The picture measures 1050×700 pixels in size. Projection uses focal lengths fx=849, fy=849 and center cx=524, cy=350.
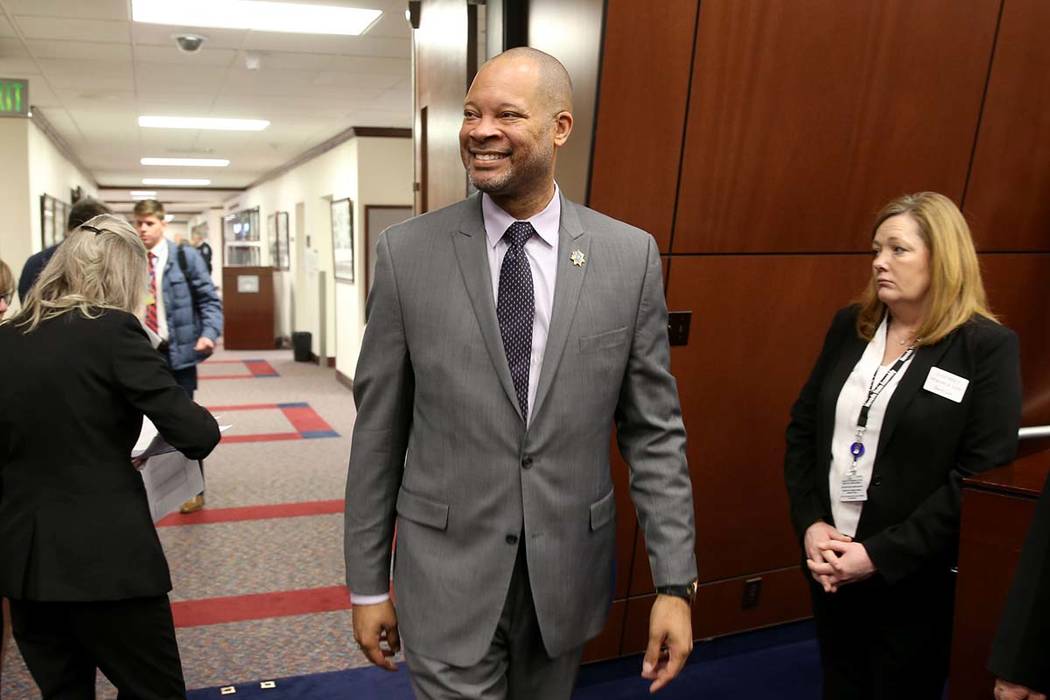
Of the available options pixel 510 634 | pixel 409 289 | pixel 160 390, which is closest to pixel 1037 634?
pixel 510 634

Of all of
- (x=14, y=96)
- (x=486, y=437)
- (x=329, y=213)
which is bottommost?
(x=486, y=437)

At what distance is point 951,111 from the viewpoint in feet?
9.84

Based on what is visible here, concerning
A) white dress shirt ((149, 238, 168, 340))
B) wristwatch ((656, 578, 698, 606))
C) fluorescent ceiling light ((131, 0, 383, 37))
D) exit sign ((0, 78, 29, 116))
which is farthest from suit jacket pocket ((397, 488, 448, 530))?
exit sign ((0, 78, 29, 116))

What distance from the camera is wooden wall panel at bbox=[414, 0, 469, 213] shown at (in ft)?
10.5

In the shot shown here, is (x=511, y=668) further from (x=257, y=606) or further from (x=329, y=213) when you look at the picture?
(x=329, y=213)

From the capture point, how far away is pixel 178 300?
4.15 metres

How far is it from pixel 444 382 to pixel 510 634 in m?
0.48

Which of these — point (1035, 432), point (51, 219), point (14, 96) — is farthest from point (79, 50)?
point (1035, 432)

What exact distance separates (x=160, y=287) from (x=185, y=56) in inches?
103

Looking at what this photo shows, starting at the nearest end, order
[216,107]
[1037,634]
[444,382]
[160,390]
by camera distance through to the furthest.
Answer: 1. [1037,634]
2. [444,382]
3. [160,390]
4. [216,107]

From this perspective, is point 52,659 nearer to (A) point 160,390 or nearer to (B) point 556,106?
(A) point 160,390

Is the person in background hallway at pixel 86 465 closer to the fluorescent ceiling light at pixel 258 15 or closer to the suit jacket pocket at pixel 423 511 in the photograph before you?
the suit jacket pocket at pixel 423 511

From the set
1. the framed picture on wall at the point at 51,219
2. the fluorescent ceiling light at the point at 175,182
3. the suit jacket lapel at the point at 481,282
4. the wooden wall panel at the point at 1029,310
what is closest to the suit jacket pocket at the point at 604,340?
the suit jacket lapel at the point at 481,282

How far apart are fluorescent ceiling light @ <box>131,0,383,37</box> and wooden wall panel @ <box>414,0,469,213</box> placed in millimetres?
1258
